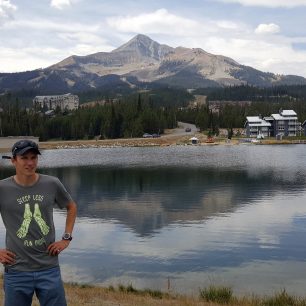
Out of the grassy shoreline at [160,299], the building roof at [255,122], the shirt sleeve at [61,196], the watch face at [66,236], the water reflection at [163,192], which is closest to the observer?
the shirt sleeve at [61,196]

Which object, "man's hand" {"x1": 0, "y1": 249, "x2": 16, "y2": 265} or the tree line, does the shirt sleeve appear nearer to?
"man's hand" {"x1": 0, "y1": 249, "x2": 16, "y2": 265}

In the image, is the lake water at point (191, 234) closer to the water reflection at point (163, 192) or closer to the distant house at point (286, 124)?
the water reflection at point (163, 192)

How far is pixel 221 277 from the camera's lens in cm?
2114

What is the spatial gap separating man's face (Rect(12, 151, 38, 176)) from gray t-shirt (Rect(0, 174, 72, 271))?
0.22 m

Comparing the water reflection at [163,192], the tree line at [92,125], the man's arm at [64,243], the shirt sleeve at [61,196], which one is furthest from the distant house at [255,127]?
the shirt sleeve at [61,196]

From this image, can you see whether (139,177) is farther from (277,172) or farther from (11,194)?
(11,194)

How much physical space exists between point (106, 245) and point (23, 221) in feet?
71.0

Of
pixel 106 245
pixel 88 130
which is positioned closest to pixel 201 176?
pixel 106 245

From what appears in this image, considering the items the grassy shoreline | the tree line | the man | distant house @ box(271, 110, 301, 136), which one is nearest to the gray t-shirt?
the man

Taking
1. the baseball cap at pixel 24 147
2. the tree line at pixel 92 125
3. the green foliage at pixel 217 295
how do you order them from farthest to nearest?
1. the tree line at pixel 92 125
2. the green foliage at pixel 217 295
3. the baseball cap at pixel 24 147

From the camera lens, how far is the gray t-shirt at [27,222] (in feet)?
24.7

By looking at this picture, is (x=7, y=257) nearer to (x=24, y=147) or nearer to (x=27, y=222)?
(x=27, y=222)

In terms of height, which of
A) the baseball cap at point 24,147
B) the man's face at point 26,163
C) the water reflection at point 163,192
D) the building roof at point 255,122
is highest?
the building roof at point 255,122

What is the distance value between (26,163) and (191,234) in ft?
81.1
